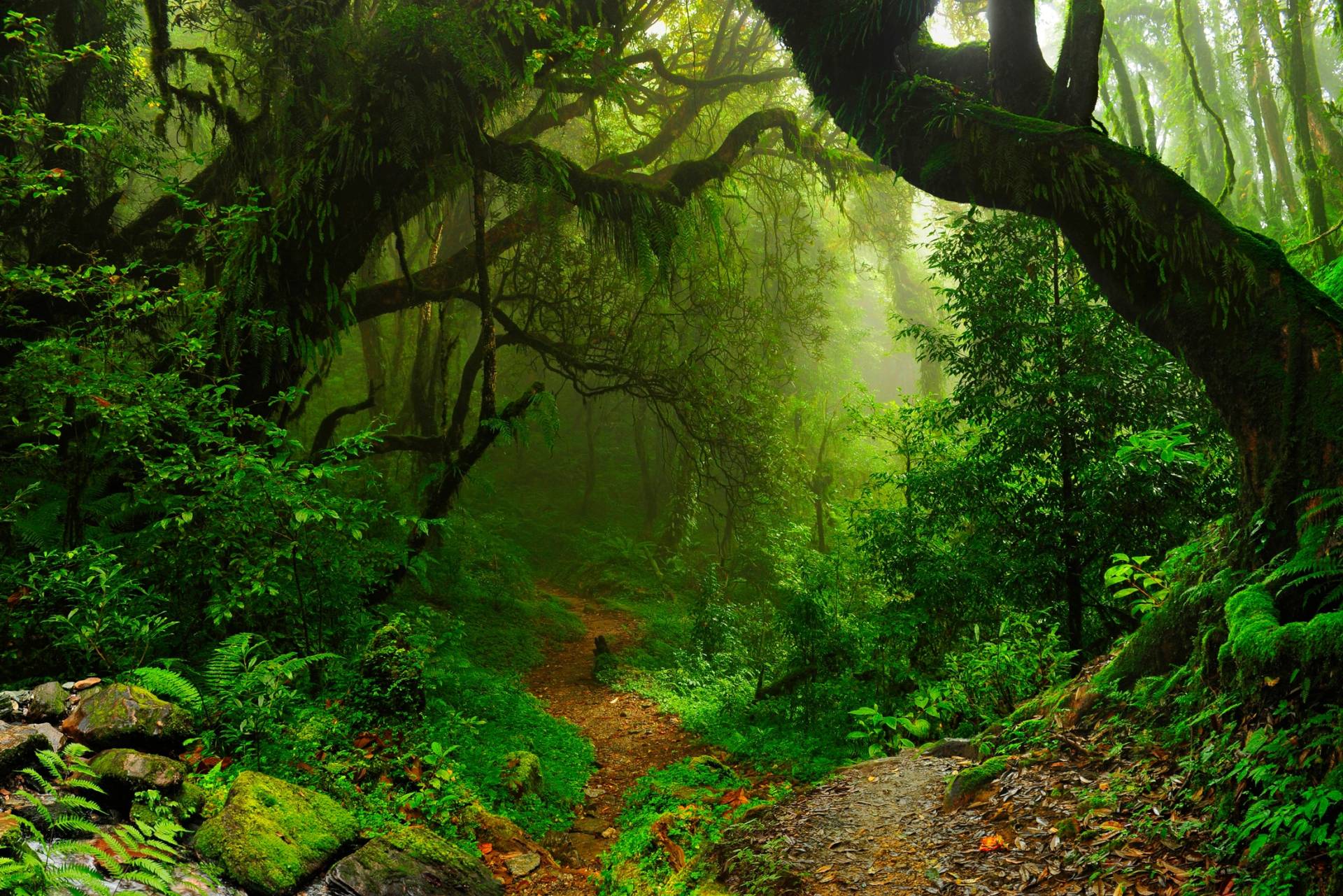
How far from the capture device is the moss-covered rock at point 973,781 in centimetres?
437

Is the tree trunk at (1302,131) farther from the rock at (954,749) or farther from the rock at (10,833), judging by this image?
the rock at (10,833)

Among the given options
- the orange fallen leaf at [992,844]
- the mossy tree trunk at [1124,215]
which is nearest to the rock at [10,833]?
the orange fallen leaf at [992,844]

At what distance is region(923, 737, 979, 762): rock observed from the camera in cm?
528

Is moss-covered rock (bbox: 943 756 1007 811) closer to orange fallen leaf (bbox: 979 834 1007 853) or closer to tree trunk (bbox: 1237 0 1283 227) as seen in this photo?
orange fallen leaf (bbox: 979 834 1007 853)

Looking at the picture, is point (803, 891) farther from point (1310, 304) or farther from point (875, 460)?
point (875, 460)

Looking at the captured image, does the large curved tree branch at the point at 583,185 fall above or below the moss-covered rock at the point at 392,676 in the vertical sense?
above

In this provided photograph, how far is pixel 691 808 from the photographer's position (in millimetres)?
5484

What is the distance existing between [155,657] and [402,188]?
5181 mm

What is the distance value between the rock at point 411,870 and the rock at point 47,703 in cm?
179

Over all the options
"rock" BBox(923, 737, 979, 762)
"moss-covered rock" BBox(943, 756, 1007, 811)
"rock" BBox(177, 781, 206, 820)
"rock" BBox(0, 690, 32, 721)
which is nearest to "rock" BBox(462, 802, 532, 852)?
"rock" BBox(177, 781, 206, 820)

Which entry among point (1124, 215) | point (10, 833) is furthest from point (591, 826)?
point (1124, 215)

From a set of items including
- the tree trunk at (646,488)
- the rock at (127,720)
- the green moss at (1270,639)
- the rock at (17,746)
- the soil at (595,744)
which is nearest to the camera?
the green moss at (1270,639)

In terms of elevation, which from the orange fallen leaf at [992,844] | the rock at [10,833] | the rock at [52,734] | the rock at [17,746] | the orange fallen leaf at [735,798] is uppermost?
the orange fallen leaf at [992,844]

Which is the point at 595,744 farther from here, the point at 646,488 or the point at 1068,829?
the point at 646,488
